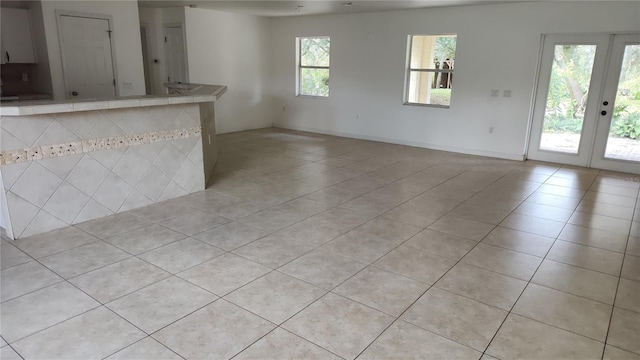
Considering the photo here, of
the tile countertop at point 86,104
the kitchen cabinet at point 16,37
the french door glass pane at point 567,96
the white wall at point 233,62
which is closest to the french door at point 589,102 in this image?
the french door glass pane at point 567,96

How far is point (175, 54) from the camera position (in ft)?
25.6

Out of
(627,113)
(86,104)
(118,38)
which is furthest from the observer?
(118,38)

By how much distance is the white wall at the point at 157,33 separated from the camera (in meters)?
7.63

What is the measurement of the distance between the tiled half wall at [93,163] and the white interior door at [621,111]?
18.4ft

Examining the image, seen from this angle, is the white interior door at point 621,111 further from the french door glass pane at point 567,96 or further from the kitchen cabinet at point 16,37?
the kitchen cabinet at point 16,37

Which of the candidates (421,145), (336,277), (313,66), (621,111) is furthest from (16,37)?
(621,111)

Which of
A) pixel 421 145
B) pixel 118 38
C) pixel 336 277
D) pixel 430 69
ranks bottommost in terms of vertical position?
pixel 336 277

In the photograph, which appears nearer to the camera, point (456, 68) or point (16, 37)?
point (16, 37)

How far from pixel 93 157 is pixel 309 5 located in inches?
181

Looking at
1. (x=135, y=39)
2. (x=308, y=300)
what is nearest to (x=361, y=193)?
(x=308, y=300)

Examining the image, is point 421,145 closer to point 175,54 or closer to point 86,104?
point 175,54

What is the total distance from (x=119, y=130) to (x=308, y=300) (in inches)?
97.8

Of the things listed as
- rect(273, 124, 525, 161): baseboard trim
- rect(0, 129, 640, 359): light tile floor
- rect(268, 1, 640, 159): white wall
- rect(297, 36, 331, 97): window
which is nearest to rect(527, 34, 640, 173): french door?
rect(268, 1, 640, 159): white wall

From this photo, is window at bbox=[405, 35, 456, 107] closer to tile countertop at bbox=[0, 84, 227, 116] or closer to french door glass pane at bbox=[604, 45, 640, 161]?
french door glass pane at bbox=[604, 45, 640, 161]
